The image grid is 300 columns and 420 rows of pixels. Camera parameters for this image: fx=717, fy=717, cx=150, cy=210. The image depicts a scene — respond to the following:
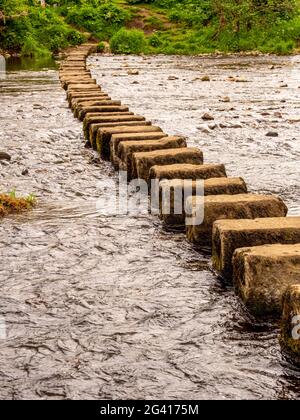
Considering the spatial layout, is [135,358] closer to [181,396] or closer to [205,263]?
[181,396]

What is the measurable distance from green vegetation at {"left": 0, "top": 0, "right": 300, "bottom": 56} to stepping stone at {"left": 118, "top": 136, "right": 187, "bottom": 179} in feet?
73.5

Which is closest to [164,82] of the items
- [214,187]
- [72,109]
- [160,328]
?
[72,109]

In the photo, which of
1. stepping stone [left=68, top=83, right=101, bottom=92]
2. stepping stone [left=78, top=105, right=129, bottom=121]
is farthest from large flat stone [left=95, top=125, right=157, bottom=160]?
stepping stone [left=68, top=83, right=101, bottom=92]

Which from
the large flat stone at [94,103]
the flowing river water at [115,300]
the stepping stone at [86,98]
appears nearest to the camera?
the flowing river water at [115,300]

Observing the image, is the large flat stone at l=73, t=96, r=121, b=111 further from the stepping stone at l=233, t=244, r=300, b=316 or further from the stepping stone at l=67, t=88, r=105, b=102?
the stepping stone at l=233, t=244, r=300, b=316

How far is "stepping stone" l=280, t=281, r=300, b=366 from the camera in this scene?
302 cm

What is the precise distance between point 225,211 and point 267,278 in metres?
1.14

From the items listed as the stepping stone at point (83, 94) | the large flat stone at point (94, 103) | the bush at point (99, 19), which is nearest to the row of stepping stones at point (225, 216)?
the large flat stone at point (94, 103)

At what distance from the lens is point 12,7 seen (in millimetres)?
28625

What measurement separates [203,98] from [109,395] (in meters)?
11.2

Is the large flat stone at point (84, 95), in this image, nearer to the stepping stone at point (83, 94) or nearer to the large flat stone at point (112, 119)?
the stepping stone at point (83, 94)

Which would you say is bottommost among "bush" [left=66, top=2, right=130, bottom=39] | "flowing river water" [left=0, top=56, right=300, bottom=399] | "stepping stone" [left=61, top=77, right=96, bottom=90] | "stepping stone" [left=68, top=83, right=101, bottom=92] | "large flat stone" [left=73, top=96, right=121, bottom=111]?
"flowing river water" [left=0, top=56, right=300, bottom=399]

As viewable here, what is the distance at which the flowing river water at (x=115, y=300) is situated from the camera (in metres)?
2.95

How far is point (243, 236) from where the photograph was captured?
400cm
